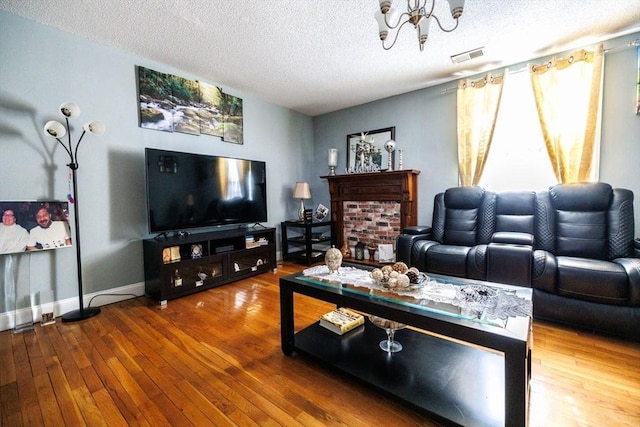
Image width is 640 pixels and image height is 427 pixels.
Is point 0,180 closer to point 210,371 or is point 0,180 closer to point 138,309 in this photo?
point 138,309

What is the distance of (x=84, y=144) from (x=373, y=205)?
125 inches

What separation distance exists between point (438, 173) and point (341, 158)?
1.52m

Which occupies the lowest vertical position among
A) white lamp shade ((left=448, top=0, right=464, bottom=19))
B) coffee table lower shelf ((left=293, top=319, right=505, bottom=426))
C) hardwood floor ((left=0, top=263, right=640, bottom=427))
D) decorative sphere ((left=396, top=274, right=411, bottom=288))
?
hardwood floor ((left=0, top=263, right=640, bottom=427))

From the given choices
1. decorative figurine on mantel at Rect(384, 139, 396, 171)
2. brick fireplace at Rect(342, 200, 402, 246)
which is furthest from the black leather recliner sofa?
decorative figurine on mantel at Rect(384, 139, 396, 171)

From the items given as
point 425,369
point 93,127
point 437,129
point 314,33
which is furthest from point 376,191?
point 93,127

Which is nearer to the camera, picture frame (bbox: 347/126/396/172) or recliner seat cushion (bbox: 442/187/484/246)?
recliner seat cushion (bbox: 442/187/484/246)

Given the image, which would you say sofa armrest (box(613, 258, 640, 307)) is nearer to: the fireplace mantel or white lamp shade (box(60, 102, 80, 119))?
the fireplace mantel

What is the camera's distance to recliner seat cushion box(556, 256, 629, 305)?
1748 millimetres

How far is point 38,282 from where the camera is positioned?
217 centimetres

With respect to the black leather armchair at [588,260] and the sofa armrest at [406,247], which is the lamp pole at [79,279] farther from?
the black leather armchair at [588,260]

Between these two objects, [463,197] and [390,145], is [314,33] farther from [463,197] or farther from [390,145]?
[463,197]

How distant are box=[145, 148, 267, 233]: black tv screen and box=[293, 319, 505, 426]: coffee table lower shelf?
1787 millimetres

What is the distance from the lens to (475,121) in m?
3.07

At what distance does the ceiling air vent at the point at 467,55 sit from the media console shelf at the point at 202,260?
2789 mm
